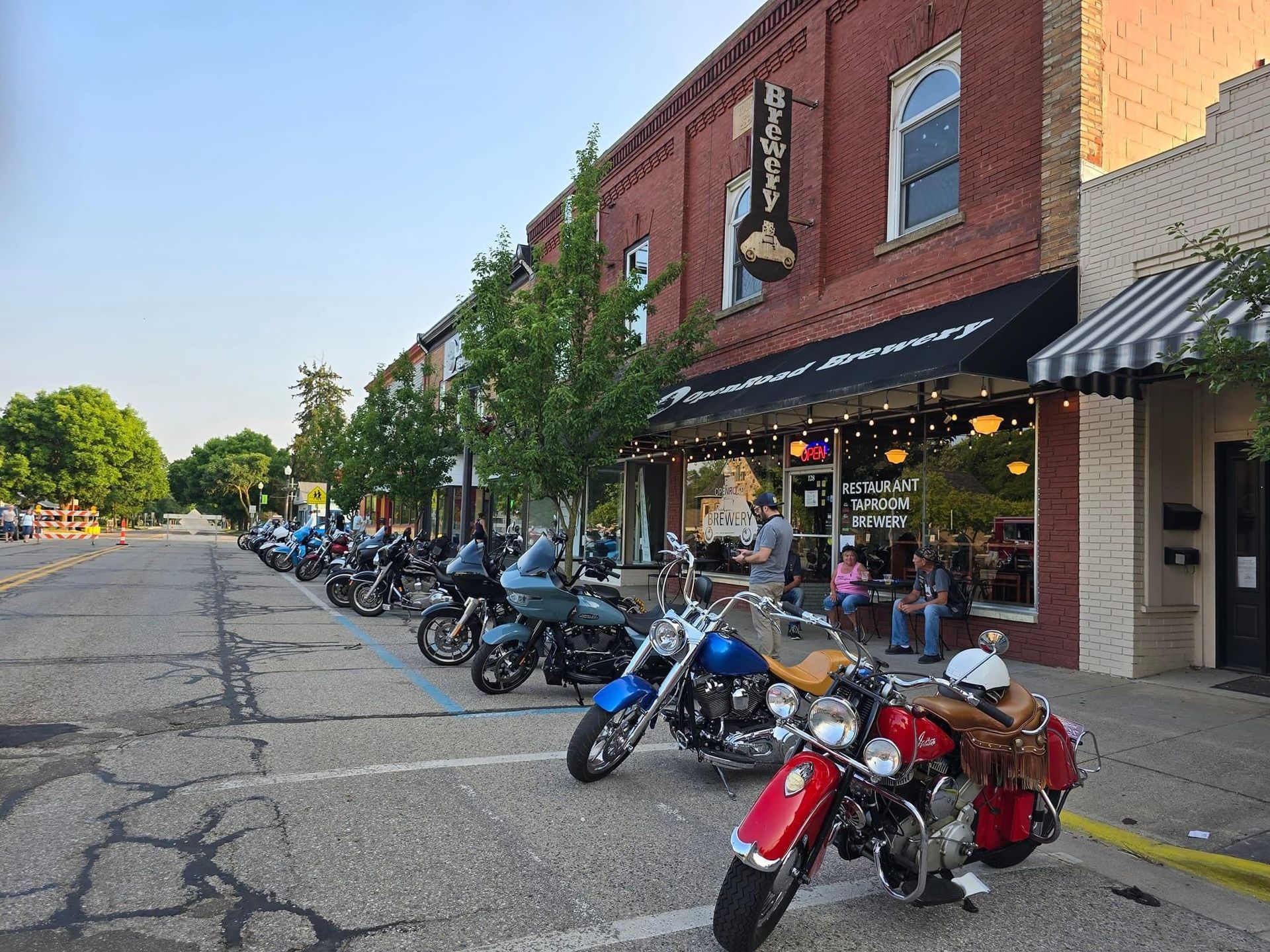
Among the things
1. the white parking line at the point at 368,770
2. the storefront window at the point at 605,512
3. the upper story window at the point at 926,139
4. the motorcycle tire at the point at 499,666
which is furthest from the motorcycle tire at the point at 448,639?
the storefront window at the point at 605,512

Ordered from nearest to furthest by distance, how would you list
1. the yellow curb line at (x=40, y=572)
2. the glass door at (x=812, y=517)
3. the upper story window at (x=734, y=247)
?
the glass door at (x=812, y=517), the upper story window at (x=734, y=247), the yellow curb line at (x=40, y=572)

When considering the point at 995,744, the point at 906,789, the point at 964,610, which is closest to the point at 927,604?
the point at 964,610

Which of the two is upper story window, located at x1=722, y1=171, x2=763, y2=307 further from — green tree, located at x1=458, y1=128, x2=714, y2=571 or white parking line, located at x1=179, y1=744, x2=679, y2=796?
white parking line, located at x1=179, y1=744, x2=679, y2=796

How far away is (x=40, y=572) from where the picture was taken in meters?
18.8

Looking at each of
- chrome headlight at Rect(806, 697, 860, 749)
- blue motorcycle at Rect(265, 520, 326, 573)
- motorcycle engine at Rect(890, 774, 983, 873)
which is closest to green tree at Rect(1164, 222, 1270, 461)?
motorcycle engine at Rect(890, 774, 983, 873)

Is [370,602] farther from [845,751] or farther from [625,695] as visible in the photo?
[845,751]

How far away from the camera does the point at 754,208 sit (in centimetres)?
1232

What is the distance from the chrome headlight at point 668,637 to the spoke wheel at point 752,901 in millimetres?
1794

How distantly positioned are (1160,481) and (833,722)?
6955mm

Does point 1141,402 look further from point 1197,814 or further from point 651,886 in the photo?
point 651,886

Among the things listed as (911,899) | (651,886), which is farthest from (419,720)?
(911,899)

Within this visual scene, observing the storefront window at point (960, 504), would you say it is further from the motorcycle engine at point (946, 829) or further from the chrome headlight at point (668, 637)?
the motorcycle engine at point (946, 829)

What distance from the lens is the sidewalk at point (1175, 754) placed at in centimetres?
479

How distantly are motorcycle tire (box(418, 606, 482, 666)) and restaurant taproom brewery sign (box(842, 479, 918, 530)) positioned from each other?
224 inches
